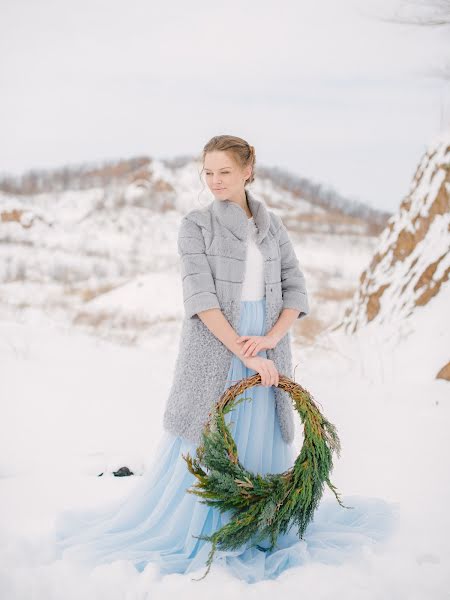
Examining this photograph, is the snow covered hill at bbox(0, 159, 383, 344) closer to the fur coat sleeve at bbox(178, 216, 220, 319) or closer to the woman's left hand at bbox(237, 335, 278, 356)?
the fur coat sleeve at bbox(178, 216, 220, 319)

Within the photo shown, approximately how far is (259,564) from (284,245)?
1.10 m

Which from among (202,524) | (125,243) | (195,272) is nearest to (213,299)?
(195,272)

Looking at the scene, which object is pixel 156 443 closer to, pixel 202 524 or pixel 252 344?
pixel 202 524

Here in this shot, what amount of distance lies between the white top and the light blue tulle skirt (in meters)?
0.03

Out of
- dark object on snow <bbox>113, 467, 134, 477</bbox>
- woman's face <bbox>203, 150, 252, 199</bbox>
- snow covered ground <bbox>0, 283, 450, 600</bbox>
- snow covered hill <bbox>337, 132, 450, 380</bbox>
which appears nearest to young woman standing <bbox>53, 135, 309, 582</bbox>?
woman's face <bbox>203, 150, 252, 199</bbox>

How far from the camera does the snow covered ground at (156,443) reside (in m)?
1.74

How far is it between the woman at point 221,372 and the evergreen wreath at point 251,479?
9 centimetres

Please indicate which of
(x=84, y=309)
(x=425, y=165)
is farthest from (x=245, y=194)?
(x=84, y=309)

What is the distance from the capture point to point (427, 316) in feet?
12.4

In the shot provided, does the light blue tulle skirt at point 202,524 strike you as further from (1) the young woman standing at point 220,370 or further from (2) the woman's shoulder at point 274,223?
(2) the woman's shoulder at point 274,223

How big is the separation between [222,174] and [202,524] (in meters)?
1.18

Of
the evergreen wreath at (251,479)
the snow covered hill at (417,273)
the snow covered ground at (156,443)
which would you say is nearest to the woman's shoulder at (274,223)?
the evergreen wreath at (251,479)

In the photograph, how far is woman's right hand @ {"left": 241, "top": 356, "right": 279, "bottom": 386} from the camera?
1765 mm

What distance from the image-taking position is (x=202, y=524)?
1.86 metres
